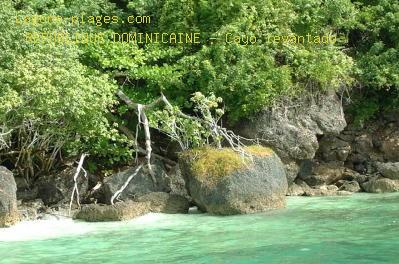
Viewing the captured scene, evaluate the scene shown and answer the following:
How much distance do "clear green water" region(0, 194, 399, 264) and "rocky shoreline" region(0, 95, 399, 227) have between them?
Result: 482 millimetres

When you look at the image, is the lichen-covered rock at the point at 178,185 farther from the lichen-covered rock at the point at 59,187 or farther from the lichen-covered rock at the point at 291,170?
the lichen-covered rock at the point at 291,170

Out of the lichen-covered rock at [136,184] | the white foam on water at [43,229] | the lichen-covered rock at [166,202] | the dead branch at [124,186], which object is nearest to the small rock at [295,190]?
the lichen-covered rock at [136,184]

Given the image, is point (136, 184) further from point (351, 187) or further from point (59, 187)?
point (351, 187)

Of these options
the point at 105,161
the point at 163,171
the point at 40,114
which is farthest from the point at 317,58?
the point at 40,114

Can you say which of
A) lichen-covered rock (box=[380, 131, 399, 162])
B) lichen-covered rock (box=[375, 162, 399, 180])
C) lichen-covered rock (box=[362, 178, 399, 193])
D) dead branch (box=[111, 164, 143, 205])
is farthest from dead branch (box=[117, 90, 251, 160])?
lichen-covered rock (box=[380, 131, 399, 162])

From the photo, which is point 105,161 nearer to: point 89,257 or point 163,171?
point 163,171

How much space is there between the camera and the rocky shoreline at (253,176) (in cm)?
1235

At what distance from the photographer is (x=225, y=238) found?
9656 millimetres

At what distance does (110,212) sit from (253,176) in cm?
309

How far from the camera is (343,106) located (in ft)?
58.7

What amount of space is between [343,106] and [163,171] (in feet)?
21.4

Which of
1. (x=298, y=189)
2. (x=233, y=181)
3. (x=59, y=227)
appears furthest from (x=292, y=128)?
(x=59, y=227)

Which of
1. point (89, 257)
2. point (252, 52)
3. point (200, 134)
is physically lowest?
point (89, 257)

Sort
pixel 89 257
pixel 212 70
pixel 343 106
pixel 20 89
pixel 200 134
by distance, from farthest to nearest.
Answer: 1. pixel 343 106
2. pixel 212 70
3. pixel 200 134
4. pixel 20 89
5. pixel 89 257
